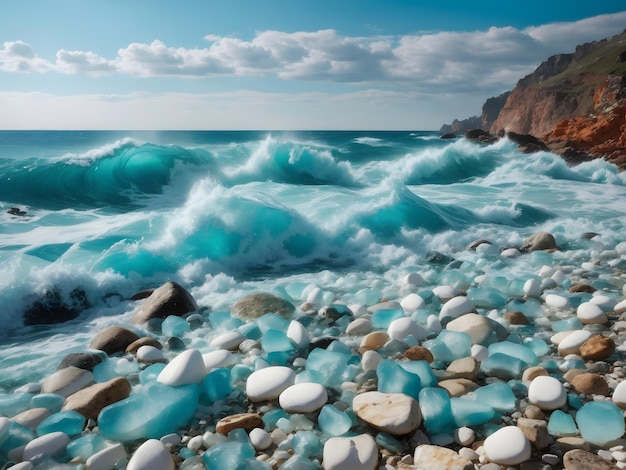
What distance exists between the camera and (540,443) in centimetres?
183

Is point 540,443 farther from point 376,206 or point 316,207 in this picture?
point 316,207

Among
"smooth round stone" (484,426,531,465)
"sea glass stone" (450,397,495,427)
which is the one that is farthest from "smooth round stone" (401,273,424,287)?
"smooth round stone" (484,426,531,465)

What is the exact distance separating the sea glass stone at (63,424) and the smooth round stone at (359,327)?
1.72 m

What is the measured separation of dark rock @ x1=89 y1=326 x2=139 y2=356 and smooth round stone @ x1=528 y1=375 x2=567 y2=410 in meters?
2.54

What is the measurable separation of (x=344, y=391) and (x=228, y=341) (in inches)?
38.3

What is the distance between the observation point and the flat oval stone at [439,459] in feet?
5.60

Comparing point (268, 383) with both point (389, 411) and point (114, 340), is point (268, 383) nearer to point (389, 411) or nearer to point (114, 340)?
point (389, 411)

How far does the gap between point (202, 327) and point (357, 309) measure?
121 cm

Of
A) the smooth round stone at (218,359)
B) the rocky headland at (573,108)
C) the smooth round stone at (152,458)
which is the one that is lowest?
the smooth round stone at (218,359)

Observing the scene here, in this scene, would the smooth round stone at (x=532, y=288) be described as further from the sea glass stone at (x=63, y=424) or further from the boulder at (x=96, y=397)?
the sea glass stone at (x=63, y=424)

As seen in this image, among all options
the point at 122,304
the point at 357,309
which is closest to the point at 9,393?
the point at 122,304

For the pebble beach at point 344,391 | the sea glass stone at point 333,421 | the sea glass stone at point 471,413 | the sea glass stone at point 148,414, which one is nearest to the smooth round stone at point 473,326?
the pebble beach at point 344,391

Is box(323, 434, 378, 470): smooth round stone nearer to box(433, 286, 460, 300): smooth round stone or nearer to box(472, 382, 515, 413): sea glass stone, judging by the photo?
box(472, 382, 515, 413): sea glass stone

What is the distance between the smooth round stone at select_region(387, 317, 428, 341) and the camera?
3008 mm
